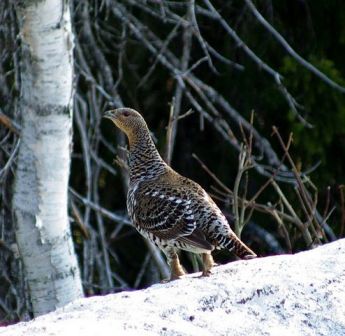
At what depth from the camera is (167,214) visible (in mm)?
5473

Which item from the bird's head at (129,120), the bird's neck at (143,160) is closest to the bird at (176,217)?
the bird's neck at (143,160)

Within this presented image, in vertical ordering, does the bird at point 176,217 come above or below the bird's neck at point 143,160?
below

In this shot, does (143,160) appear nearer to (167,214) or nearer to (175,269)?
(167,214)

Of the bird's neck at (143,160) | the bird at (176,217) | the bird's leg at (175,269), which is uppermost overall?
the bird's neck at (143,160)

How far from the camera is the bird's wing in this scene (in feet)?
17.5

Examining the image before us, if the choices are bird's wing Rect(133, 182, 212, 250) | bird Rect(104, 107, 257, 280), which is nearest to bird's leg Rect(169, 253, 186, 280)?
bird Rect(104, 107, 257, 280)

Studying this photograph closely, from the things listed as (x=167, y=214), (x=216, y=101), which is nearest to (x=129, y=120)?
(x=167, y=214)

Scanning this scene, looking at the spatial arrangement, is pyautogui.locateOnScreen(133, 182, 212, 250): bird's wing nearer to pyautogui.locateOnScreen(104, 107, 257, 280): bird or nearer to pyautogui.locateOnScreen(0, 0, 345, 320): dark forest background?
pyautogui.locateOnScreen(104, 107, 257, 280): bird

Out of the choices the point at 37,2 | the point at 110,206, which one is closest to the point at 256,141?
the point at 110,206

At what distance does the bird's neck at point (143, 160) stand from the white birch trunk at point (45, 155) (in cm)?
37

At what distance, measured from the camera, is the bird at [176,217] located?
527 centimetres

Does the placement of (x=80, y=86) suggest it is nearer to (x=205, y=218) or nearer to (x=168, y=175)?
(x=168, y=175)

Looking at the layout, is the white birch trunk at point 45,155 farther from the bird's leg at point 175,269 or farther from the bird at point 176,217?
the bird's leg at point 175,269

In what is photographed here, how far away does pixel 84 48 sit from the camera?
7984 millimetres
